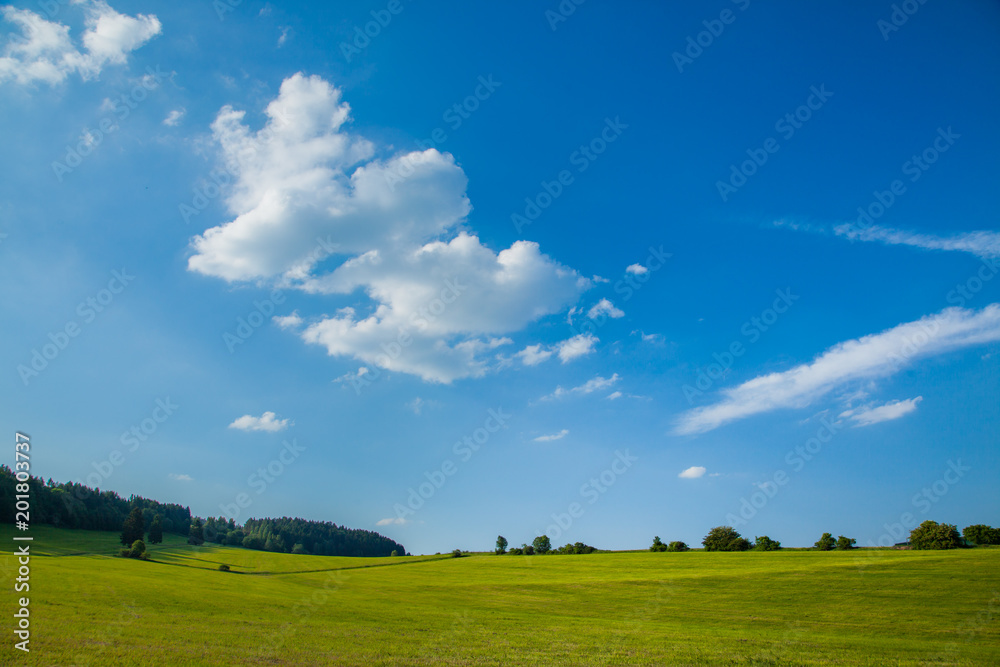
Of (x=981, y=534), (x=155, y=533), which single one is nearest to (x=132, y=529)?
(x=155, y=533)

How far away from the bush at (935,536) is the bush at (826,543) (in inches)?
436

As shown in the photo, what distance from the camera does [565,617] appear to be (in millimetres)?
39062

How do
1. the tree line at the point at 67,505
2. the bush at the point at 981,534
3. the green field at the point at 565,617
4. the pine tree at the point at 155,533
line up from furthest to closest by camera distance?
the pine tree at the point at 155,533 → the tree line at the point at 67,505 → the bush at the point at 981,534 → the green field at the point at 565,617

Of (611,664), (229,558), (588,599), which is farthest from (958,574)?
(229,558)

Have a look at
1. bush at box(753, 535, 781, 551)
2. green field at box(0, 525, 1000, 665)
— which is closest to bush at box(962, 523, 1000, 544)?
green field at box(0, 525, 1000, 665)

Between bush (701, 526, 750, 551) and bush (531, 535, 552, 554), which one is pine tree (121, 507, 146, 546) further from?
bush (701, 526, 750, 551)

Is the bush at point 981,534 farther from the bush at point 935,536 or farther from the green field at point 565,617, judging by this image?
the green field at point 565,617

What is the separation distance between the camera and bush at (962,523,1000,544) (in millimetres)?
61281

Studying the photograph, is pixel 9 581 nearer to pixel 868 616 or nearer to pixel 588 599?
pixel 588 599

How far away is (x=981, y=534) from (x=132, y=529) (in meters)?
145

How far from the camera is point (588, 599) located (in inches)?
1859

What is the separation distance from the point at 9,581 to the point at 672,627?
48.3 m

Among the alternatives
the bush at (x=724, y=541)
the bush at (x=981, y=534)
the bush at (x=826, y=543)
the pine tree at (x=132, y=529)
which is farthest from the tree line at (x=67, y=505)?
the bush at (x=981, y=534)

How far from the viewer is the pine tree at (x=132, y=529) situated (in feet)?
306
